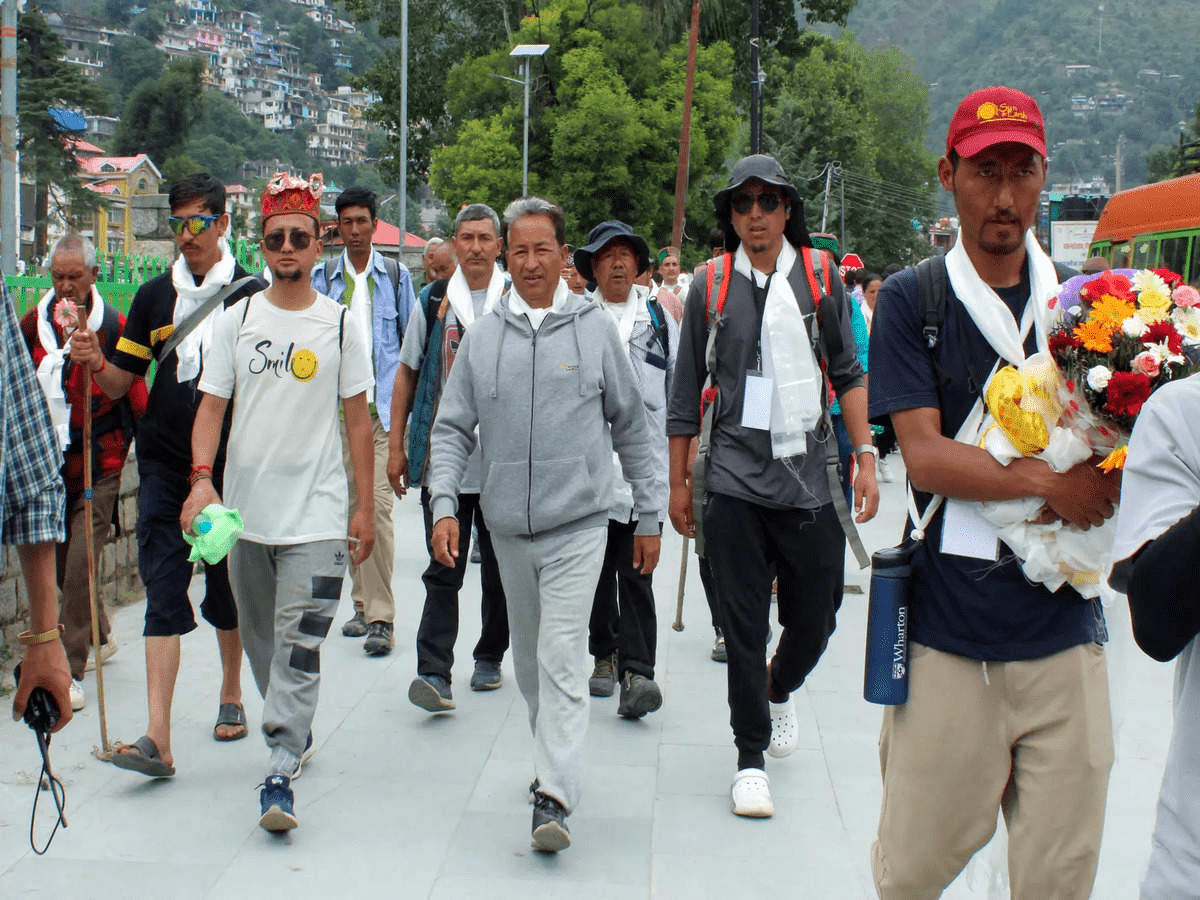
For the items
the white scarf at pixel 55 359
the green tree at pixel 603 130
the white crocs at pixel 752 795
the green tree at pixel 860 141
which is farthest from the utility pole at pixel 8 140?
the green tree at pixel 860 141

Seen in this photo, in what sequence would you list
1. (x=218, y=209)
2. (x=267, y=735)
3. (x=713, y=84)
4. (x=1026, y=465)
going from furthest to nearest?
1. (x=713, y=84)
2. (x=218, y=209)
3. (x=267, y=735)
4. (x=1026, y=465)

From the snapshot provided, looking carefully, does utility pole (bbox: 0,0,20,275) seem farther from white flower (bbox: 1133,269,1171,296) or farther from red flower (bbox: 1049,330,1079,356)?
white flower (bbox: 1133,269,1171,296)

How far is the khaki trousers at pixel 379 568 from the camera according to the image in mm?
7086

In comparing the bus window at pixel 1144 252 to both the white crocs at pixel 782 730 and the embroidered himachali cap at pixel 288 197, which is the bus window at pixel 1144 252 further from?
the embroidered himachali cap at pixel 288 197

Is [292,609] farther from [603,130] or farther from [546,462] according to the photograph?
[603,130]

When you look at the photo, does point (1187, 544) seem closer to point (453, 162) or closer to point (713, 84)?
point (713, 84)

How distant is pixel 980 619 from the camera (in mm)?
3018

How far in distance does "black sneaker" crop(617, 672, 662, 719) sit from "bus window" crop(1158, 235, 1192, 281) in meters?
8.87

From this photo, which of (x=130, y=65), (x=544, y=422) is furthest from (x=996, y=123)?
(x=130, y=65)

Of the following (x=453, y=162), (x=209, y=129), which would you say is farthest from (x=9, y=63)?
(x=209, y=129)

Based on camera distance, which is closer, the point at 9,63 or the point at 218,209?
the point at 218,209

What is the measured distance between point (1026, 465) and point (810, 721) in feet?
11.1

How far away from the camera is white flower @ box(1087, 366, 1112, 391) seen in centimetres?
261

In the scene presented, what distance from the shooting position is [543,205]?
5.07m
